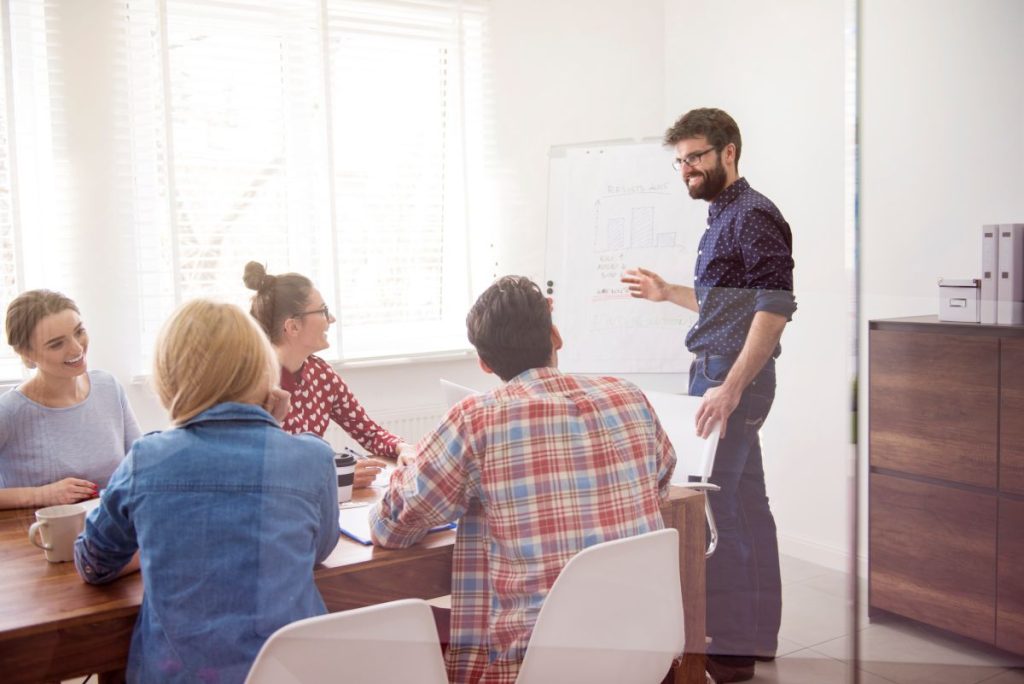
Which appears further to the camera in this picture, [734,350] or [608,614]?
[734,350]

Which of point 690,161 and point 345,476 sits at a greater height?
point 690,161

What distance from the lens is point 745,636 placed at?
142 cm

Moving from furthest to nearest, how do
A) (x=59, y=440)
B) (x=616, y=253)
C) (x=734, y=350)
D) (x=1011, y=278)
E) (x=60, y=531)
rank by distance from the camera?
(x=616, y=253) < (x=59, y=440) < (x=734, y=350) < (x=60, y=531) < (x=1011, y=278)

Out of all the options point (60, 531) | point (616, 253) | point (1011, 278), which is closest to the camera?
point (1011, 278)

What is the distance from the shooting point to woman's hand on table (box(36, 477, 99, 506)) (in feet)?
4.34

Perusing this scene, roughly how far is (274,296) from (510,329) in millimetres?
340

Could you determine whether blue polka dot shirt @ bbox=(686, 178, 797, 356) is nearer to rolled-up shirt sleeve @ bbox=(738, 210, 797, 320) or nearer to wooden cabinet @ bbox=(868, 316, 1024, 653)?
rolled-up shirt sleeve @ bbox=(738, 210, 797, 320)

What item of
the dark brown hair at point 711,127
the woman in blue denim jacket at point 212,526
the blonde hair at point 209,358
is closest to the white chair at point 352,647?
the woman in blue denim jacket at point 212,526

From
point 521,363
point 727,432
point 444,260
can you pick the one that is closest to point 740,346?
point 727,432

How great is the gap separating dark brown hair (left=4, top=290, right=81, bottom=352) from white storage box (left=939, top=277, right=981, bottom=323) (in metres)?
1.15

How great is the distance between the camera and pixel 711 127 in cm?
130

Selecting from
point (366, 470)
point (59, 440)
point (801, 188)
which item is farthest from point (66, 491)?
point (801, 188)

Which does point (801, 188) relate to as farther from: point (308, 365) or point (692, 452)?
point (308, 365)

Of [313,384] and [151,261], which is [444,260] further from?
[151,261]
